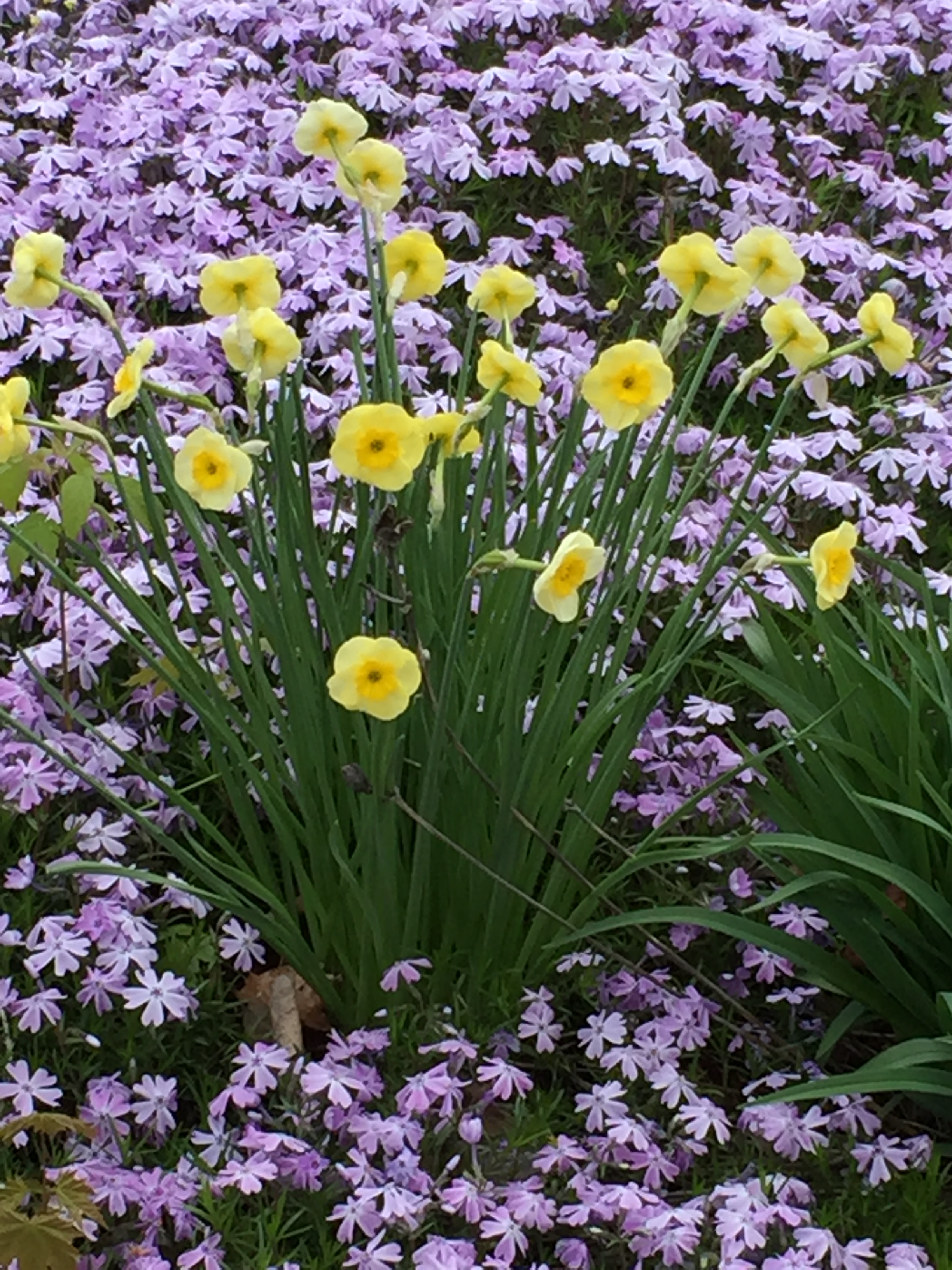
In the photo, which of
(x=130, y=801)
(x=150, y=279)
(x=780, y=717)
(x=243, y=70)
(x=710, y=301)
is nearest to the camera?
(x=710, y=301)

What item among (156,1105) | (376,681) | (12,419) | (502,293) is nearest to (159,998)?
(156,1105)

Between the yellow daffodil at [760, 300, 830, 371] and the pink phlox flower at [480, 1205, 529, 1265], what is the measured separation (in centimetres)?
99

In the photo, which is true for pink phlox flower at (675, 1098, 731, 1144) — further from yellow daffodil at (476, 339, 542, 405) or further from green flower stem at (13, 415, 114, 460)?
green flower stem at (13, 415, 114, 460)

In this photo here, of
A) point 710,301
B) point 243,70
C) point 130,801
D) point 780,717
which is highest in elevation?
point 710,301

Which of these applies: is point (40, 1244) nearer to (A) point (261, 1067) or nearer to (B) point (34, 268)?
(A) point (261, 1067)

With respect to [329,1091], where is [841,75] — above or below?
above

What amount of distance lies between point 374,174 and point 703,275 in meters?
0.39

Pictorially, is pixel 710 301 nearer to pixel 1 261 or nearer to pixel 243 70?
pixel 1 261

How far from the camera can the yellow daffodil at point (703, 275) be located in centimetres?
161

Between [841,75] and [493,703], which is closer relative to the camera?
[493,703]

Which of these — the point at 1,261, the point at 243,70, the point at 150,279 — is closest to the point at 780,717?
the point at 150,279

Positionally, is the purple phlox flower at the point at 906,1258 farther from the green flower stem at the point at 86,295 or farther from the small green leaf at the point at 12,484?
the small green leaf at the point at 12,484

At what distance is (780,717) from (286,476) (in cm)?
93

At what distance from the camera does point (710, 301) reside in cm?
166
